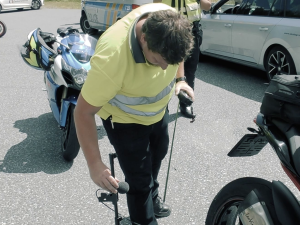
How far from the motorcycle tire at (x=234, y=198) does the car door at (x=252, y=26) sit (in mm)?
4211

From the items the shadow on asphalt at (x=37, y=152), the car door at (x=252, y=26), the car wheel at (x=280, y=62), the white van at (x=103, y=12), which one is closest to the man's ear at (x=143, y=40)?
the shadow on asphalt at (x=37, y=152)

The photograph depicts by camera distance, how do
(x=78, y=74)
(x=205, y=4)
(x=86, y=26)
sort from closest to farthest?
1. (x=78, y=74)
2. (x=205, y=4)
3. (x=86, y=26)

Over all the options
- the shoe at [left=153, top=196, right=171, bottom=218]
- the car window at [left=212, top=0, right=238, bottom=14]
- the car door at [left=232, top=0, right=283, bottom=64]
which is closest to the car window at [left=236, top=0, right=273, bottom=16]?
the car door at [left=232, top=0, right=283, bottom=64]

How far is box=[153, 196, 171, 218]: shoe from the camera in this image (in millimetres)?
2961

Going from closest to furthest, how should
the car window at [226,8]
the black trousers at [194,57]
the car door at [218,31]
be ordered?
the black trousers at [194,57] → the car door at [218,31] → the car window at [226,8]

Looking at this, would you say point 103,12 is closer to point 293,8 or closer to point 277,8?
point 277,8

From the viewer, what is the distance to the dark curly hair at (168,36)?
68.2 inches

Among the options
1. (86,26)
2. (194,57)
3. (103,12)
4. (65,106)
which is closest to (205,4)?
(194,57)

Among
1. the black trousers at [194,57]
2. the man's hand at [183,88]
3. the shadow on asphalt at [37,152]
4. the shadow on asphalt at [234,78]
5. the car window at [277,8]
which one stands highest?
the car window at [277,8]

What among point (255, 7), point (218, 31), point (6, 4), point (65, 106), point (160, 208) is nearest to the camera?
point (160, 208)

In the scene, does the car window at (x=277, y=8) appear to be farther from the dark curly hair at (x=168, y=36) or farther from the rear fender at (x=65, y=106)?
the dark curly hair at (x=168, y=36)

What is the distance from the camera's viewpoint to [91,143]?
198 centimetres

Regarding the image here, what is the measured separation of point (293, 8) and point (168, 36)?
4538mm

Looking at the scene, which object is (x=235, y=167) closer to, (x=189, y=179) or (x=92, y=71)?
(x=189, y=179)
